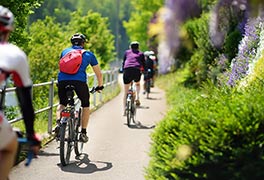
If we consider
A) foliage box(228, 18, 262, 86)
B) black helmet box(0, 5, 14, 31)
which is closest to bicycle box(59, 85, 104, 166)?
foliage box(228, 18, 262, 86)

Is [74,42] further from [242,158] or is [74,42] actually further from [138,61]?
[138,61]

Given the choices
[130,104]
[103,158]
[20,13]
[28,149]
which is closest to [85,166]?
[103,158]

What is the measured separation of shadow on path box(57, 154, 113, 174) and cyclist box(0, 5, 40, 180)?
4.20m

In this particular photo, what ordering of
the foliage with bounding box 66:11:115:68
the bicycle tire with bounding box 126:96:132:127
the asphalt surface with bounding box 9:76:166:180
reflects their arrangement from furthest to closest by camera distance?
the foliage with bounding box 66:11:115:68 < the bicycle tire with bounding box 126:96:132:127 < the asphalt surface with bounding box 9:76:166:180

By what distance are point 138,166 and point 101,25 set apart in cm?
3898

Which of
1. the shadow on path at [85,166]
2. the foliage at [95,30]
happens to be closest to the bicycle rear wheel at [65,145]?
the shadow on path at [85,166]

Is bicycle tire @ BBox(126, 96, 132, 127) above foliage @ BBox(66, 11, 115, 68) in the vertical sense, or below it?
below

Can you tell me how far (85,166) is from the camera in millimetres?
8438

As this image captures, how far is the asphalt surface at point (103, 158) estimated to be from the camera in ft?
25.5

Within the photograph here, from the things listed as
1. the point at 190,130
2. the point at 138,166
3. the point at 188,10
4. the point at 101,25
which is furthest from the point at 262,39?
the point at 101,25

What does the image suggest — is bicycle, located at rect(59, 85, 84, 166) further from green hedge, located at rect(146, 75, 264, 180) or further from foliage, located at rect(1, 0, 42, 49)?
green hedge, located at rect(146, 75, 264, 180)

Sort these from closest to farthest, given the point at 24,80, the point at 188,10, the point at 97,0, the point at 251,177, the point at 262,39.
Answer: the point at 188,10 < the point at 24,80 < the point at 97,0 < the point at 251,177 < the point at 262,39

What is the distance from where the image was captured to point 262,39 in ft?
35.0

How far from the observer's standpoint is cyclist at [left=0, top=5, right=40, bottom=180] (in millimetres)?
3551
